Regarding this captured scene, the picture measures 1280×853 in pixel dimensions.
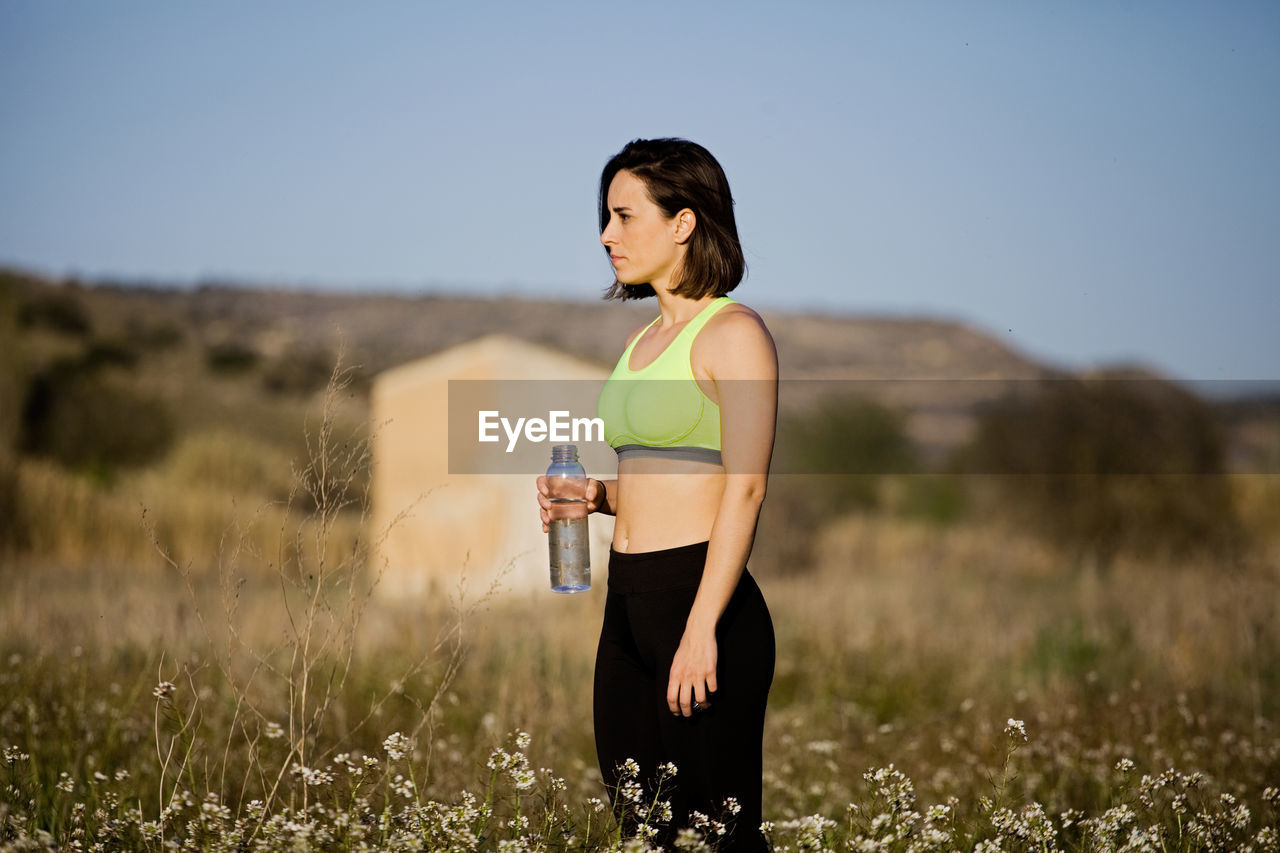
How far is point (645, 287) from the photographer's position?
341 cm

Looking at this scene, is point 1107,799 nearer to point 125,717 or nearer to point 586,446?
point 125,717

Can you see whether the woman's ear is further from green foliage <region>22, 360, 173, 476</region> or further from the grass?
green foliage <region>22, 360, 173, 476</region>

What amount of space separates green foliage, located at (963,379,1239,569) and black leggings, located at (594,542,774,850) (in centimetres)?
1638

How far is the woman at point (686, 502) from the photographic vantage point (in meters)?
2.94

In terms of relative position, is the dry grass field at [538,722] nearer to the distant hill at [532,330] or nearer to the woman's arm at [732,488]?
the woman's arm at [732,488]

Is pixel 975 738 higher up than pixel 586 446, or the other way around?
pixel 586 446

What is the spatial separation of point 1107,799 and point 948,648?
14.5ft

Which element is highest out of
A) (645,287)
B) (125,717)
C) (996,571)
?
(645,287)

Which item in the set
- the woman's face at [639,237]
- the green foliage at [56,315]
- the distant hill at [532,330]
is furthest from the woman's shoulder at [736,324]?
the distant hill at [532,330]

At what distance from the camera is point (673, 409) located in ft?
9.93

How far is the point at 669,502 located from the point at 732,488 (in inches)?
8.8

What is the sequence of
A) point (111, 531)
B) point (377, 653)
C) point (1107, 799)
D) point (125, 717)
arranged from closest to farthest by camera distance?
point (1107, 799)
point (125, 717)
point (377, 653)
point (111, 531)

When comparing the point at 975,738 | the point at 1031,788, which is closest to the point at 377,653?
the point at 975,738

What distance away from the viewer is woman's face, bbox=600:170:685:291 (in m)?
3.17
